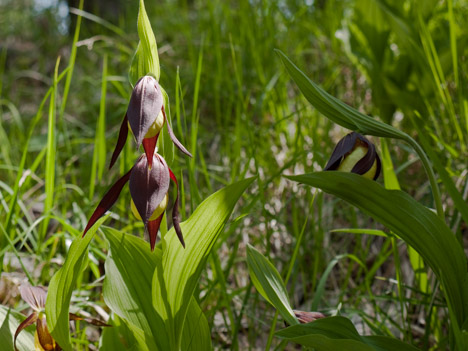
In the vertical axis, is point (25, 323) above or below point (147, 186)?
below

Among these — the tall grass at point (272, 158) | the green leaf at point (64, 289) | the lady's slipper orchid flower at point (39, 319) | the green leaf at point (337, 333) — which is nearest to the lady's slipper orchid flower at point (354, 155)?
the tall grass at point (272, 158)

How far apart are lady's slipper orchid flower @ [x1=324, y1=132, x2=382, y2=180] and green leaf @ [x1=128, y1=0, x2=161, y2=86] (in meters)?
0.29

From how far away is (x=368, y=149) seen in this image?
704mm

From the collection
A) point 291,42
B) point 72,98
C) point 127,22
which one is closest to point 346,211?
point 291,42

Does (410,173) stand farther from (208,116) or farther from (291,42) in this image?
(291,42)

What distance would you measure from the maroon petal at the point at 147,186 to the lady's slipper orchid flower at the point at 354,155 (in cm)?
25

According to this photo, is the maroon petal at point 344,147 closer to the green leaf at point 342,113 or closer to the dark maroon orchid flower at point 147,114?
the green leaf at point 342,113

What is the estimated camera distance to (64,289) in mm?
663

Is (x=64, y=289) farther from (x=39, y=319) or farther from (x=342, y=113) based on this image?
(x=342, y=113)

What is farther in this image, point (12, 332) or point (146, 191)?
point (12, 332)

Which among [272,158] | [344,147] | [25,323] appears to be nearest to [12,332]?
[25,323]

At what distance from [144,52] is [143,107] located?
0.12m

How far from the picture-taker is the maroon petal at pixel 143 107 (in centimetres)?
59

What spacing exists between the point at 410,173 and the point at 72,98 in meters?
2.01
